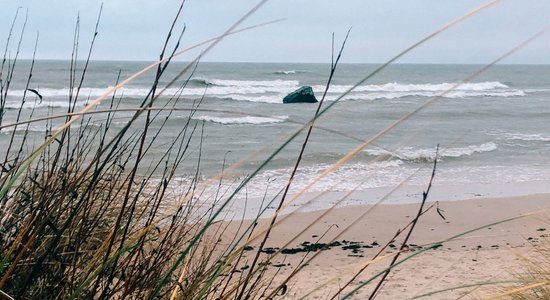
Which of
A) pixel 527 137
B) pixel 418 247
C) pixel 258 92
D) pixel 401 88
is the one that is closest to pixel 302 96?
pixel 258 92

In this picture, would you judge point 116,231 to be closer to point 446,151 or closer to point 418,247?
point 418,247

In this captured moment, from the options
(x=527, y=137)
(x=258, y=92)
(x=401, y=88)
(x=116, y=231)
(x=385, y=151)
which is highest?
(x=116, y=231)

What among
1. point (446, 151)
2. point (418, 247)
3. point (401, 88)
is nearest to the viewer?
point (418, 247)

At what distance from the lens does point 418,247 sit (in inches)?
192

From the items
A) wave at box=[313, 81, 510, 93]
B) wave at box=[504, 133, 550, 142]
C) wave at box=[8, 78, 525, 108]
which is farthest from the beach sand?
wave at box=[313, 81, 510, 93]

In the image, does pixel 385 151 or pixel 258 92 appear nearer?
pixel 385 151

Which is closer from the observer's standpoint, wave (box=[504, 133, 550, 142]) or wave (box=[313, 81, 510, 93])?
wave (box=[504, 133, 550, 142])

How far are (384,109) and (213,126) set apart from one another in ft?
37.6

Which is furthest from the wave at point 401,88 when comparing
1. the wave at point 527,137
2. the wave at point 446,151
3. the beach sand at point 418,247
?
the beach sand at point 418,247

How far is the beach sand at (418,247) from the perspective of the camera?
230 inches

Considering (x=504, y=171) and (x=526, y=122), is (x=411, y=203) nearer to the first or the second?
(x=504, y=171)

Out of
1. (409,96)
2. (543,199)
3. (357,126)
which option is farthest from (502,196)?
(409,96)

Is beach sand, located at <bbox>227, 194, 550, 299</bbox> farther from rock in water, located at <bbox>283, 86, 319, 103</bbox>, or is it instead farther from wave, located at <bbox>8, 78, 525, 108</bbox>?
rock in water, located at <bbox>283, 86, 319, 103</bbox>

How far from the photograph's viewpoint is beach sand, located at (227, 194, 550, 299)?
5.83 meters
